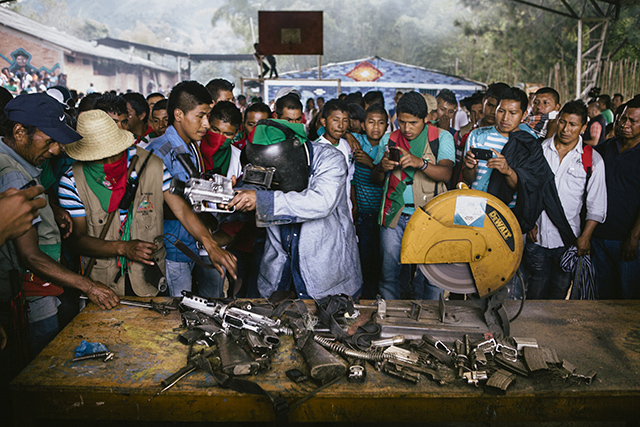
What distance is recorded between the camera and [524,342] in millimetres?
2070

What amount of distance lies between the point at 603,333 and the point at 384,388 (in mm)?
1264

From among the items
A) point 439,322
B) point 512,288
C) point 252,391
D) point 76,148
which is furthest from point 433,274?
point 76,148

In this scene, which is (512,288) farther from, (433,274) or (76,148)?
(76,148)

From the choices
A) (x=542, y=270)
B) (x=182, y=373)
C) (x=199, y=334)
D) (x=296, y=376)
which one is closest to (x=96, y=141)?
(x=199, y=334)

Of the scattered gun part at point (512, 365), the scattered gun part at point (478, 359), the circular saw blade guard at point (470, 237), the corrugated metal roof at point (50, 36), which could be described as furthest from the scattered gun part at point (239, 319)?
the corrugated metal roof at point (50, 36)

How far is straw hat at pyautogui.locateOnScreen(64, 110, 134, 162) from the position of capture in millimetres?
2594

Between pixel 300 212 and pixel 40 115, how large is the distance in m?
1.43

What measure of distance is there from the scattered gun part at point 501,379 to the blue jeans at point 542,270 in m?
2.01

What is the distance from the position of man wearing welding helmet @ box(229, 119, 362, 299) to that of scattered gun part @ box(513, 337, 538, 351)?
96cm

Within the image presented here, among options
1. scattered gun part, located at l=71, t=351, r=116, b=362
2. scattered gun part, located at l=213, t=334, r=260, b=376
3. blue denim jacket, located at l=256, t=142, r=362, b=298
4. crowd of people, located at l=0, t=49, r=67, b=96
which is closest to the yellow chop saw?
blue denim jacket, located at l=256, t=142, r=362, b=298

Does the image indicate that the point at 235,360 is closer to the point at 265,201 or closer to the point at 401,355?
the point at 401,355

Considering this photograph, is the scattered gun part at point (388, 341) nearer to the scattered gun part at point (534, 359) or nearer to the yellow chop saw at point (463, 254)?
the yellow chop saw at point (463, 254)

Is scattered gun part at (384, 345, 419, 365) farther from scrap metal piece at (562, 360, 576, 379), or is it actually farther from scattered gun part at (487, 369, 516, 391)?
scrap metal piece at (562, 360, 576, 379)

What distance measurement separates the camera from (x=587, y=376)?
72.7 inches
